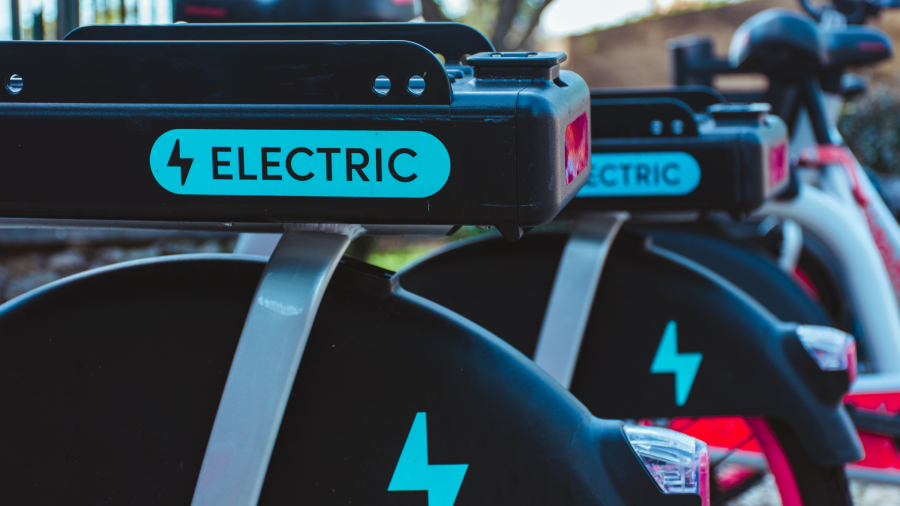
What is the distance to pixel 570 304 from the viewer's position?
3.93 ft

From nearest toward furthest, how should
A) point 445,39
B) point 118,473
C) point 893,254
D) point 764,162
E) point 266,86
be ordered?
1. point 266,86
2. point 118,473
3. point 445,39
4. point 764,162
5. point 893,254

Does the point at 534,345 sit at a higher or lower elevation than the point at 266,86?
lower

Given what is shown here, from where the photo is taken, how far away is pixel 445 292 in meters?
1.40

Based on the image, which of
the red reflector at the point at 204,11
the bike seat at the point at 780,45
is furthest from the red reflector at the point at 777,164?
the bike seat at the point at 780,45

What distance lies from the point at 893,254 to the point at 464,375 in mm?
1970

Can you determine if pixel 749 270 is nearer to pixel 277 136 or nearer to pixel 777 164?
pixel 777 164

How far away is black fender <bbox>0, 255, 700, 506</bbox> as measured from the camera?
76 cm

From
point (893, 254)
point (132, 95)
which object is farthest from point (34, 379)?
point (893, 254)

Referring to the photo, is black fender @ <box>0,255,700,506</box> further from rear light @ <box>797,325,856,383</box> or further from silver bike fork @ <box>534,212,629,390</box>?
rear light @ <box>797,325,856,383</box>

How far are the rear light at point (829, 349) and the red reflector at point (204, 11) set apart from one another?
3.22 feet

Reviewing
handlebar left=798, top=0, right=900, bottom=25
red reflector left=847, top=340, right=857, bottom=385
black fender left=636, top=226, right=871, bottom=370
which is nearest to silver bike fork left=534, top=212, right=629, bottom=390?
red reflector left=847, top=340, right=857, bottom=385

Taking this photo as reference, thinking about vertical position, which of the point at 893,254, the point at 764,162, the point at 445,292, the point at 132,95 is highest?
the point at 132,95

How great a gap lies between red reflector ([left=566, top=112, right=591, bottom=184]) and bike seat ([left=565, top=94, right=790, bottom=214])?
1.39ft

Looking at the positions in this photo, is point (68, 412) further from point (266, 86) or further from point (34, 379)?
point (266, 86)
